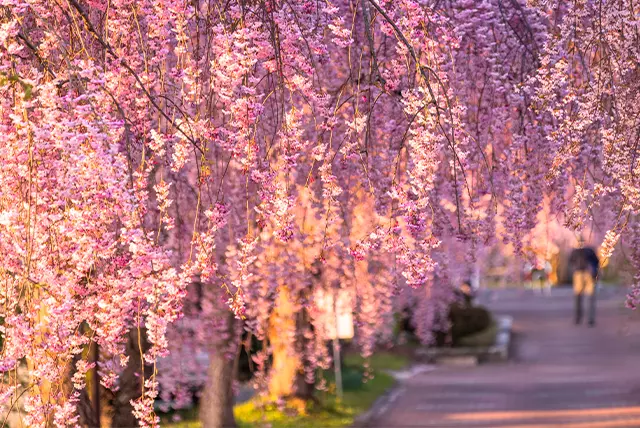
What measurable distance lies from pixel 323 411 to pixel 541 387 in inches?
200

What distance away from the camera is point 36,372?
5.35 meters

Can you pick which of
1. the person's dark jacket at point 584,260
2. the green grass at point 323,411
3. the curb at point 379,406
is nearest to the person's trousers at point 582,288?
the person's dark jacket at point 584,260

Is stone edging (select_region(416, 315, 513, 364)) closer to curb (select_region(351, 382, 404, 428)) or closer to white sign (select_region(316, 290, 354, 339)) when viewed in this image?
curb (select_region(351, 382, 404, 428))

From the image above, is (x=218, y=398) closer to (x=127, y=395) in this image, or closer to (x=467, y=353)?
(x=127, y=395)

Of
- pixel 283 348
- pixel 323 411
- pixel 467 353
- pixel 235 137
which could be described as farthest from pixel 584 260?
pixel 235 137

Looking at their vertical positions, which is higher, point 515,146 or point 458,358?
point 515,146

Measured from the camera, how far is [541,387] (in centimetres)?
2381

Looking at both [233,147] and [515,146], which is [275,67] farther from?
[515,146]

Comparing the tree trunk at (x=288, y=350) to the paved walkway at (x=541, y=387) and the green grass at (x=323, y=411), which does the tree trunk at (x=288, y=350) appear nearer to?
the green grass at (x=323, y=411)

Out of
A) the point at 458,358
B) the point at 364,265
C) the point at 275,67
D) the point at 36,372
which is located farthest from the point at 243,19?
the point at 458,358

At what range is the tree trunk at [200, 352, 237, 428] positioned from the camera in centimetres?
1634

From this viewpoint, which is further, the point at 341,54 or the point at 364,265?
the point at 364,265

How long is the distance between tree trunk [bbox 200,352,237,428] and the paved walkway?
366 cm

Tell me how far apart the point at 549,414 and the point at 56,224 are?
15447 mm
